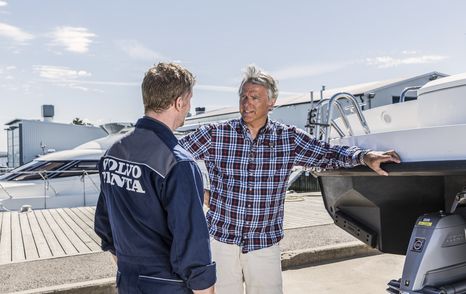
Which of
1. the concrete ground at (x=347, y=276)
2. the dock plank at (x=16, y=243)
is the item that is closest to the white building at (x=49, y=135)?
the dock plank at (x=16, y=243)

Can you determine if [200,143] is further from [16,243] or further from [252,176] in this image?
[16,243]

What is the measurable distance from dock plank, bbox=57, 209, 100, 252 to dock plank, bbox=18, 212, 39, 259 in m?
0.62

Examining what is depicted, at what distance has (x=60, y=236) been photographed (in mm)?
6785

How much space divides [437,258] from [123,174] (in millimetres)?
1579

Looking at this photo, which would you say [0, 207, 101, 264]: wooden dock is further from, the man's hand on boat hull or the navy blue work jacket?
the man's hand on boat hull

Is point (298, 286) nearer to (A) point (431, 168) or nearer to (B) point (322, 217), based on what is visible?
(A) point (431, 168)

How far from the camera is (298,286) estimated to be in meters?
4.54

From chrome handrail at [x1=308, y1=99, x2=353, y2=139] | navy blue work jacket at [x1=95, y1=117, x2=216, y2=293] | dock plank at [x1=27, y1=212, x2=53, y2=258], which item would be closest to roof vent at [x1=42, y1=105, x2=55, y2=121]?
dock plank at [x1=27, y1=212, x2=53, y2=258]

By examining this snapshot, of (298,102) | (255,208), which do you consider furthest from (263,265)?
(298,102)

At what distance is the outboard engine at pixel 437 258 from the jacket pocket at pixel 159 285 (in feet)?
3.96

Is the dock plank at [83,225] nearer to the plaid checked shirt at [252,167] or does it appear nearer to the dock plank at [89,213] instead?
the dock plank at [89,213]

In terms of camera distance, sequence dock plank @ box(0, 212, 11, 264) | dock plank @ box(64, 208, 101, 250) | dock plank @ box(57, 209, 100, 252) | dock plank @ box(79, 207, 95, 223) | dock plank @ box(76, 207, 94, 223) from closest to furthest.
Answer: dock plank @ box(0, 212, 11, 264)
dock plank @ box(57, 209, 100, 252)
dock plank @ box(64, 208, 101, 250)
dock plank @ box(76, 207, 94, 223)
dock plank @ box(79, 207, 95, 223)

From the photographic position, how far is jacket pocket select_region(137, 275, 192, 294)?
175 centimetres

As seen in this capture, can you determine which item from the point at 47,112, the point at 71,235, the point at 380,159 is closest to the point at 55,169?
the point at 71,235
